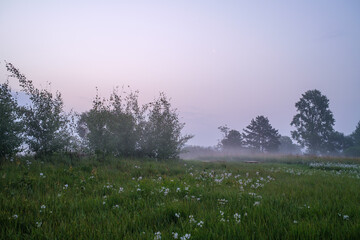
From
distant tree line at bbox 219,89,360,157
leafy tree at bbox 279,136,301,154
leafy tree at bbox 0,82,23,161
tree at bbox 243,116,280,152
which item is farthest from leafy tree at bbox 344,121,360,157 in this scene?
leafy tree at bbox 0,82,23,161

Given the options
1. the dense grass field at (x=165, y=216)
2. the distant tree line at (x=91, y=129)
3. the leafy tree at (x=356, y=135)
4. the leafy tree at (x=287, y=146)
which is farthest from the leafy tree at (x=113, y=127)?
the leafy tree at (x=287, y=146)

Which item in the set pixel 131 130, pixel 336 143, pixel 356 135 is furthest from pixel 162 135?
pixel 356 135

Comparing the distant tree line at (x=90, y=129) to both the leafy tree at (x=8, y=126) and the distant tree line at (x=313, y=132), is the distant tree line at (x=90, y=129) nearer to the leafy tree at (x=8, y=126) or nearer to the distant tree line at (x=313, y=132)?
the leafy tree at (x=8, y=126)

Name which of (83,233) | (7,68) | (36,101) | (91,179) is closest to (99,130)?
(36,101)

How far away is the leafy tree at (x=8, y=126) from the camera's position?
10.3 metres

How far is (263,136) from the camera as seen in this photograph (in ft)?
234

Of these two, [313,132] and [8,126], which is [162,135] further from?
[313,132]

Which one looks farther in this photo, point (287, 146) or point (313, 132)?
point (287, 146)

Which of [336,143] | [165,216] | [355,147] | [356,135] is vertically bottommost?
[165,216]

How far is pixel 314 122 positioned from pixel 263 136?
15254 mm

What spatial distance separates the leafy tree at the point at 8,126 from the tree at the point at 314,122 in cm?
6496

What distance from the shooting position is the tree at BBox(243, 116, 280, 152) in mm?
70188

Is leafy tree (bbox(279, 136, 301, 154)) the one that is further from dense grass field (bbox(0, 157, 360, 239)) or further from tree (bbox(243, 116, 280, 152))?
dense grass field (bbox(0, 157, 360, 239))

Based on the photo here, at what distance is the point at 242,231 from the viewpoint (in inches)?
138
